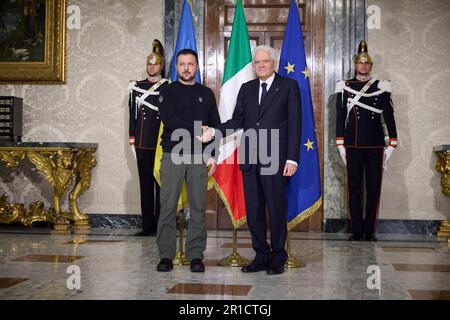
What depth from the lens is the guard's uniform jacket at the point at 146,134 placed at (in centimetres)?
621

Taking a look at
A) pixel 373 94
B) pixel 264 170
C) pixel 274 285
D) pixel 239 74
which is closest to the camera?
pixel 274 285

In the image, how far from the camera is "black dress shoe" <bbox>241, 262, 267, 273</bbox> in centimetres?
396

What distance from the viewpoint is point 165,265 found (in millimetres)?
3938

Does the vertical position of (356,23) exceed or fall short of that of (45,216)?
it exceeds it

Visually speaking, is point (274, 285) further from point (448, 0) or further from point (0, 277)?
point (448, 0)

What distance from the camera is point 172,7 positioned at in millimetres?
6930

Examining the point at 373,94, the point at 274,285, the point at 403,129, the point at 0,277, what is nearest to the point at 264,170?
the point at 274,285

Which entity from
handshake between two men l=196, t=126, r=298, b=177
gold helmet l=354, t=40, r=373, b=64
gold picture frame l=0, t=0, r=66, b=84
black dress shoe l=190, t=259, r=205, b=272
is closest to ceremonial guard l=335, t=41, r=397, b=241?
gold helmet l=354, t=40, r=373, b=64

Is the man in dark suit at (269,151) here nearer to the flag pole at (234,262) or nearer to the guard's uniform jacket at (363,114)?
the flag pole at (234,262)

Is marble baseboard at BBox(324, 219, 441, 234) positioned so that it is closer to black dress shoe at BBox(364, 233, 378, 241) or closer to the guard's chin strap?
black dress shoe at BBox(364, 233, 378, 241)

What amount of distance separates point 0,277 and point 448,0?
18.7ft

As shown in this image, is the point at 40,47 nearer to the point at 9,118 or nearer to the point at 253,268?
the point at 9,118

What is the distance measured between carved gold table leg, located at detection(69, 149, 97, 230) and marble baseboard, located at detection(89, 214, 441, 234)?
1.03 ft

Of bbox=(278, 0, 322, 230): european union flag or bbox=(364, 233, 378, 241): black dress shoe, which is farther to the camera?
bbox=(364, 233, 378, 241): black dress shoe
